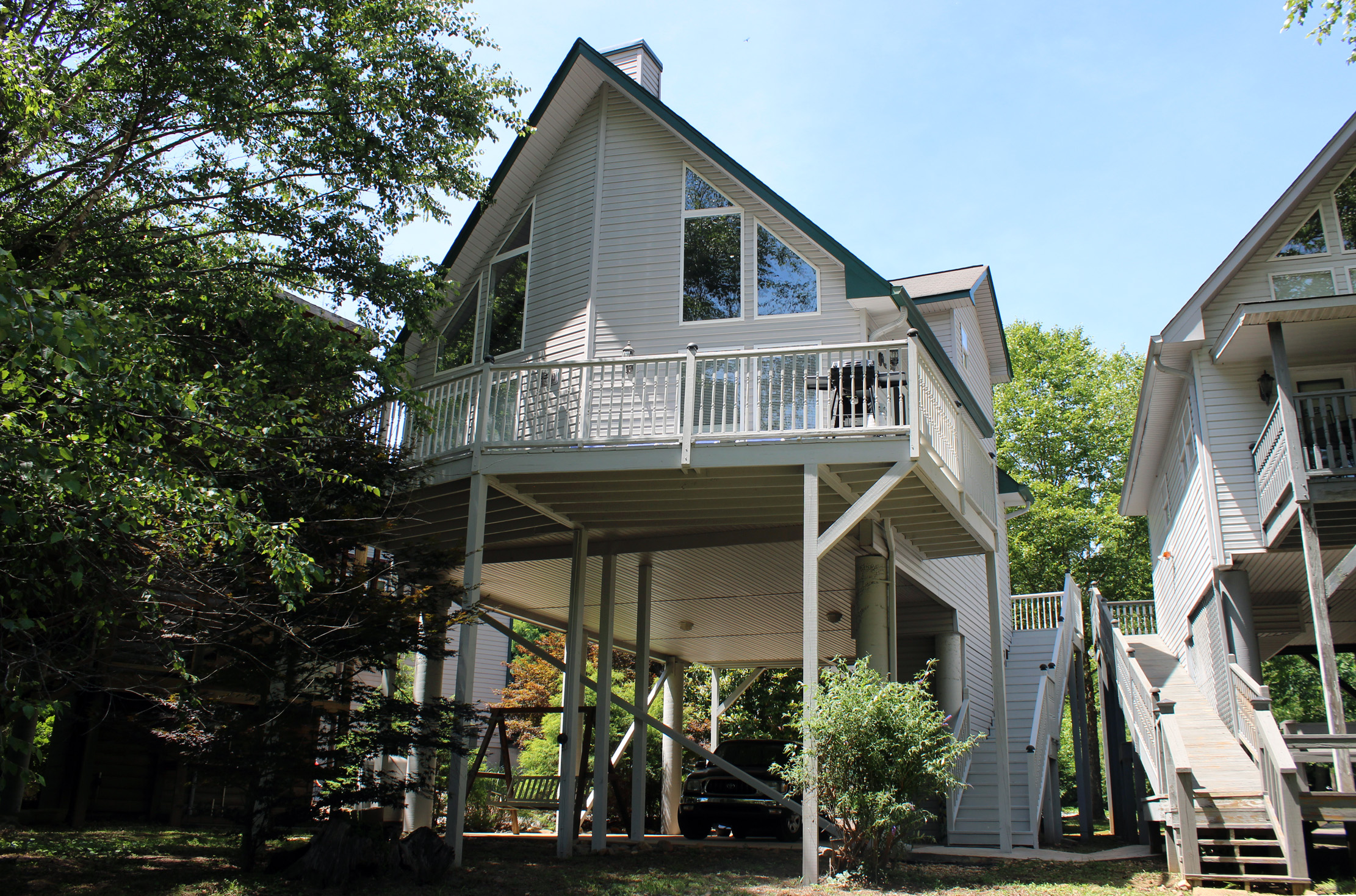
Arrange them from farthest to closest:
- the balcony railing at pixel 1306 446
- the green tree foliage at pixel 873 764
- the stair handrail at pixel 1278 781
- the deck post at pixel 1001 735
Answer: the deck post at pixel 1001 735 → the balcony railing at pixel 1306 446 → the stair handrail at pixel 1278 781 → the green tree foliage at pixel 873 764

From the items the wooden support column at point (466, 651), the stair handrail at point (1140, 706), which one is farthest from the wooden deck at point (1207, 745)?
the wooden support column at point (466, 651)

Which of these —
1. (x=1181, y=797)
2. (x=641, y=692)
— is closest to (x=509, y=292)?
(x=641, y=692)

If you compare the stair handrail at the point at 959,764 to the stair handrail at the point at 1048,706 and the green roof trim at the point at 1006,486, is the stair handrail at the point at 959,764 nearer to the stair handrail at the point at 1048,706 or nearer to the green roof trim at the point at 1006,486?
the stair handrail at the point at 1048,706

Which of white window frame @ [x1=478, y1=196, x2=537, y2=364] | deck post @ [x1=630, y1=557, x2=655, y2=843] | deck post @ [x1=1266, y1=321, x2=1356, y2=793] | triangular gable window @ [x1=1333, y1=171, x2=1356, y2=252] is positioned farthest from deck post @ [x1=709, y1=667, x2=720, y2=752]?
triangular gable window @ [x1=1333, y1=171, x2=1356, y2=252]

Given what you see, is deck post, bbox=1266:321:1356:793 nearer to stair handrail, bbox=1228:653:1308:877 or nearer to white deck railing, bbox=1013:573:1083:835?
stair handrail, bbox=1228:653:1308:877

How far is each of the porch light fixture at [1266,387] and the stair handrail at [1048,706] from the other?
5.66m

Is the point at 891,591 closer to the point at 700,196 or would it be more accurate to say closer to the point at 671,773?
the point at 700,196

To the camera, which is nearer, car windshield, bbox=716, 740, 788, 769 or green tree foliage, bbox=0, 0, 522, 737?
green tree foliage, bbox=0, 0, 522, 737

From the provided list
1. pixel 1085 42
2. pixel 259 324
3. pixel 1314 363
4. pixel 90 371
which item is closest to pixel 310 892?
pixel 90 371

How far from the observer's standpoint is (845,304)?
1264 centimetres

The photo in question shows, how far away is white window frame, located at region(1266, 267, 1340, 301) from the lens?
48.1 feet

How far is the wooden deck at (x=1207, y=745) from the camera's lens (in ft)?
37.5

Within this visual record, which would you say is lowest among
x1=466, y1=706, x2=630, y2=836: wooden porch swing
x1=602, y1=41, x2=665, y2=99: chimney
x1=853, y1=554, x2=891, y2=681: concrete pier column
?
x1=466, y1=706, x2=630, y2=836: wooden porch swing

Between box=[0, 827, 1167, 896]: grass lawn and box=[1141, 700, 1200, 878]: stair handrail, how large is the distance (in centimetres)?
40
